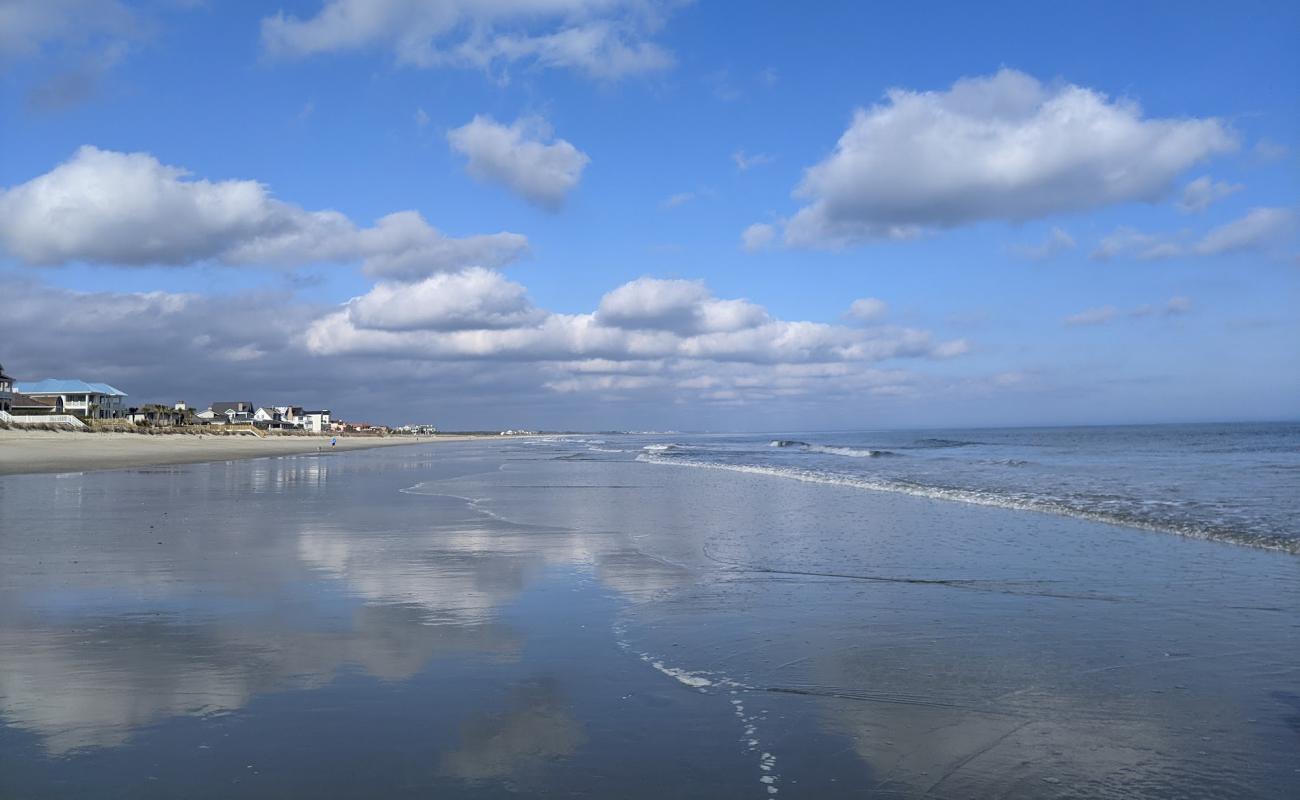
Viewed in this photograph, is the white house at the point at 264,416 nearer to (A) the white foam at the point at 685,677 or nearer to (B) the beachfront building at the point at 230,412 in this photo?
(B) the beachfront building at the point at 230,412

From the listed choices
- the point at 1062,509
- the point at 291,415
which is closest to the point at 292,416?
the point at 291,415

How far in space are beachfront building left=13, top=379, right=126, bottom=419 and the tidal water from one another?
99.6m

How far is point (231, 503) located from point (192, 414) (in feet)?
434

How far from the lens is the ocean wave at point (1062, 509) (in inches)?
543

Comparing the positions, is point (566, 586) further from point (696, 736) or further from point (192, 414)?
point (192, 414)

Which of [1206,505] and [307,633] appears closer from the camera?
[307,633]

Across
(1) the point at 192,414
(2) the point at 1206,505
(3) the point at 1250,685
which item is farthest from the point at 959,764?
(1) the point at 192,414

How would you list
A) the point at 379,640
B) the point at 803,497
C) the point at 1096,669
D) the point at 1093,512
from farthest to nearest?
1. the point at 803,497
2. the point at 1093,512
3. the point at 379,640
4. the point at 1096,669

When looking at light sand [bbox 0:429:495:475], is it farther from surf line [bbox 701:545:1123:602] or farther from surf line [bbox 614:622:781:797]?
surf line [bbox 614:622:781:797]

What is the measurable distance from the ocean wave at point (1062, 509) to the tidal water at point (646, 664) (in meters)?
0.41

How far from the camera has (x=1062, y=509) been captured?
1903cm

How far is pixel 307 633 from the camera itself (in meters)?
7.69

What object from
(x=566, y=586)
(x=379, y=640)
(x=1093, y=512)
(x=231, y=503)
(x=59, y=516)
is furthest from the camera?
(x=231, y=503)

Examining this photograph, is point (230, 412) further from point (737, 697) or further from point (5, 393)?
point (737, 697)
